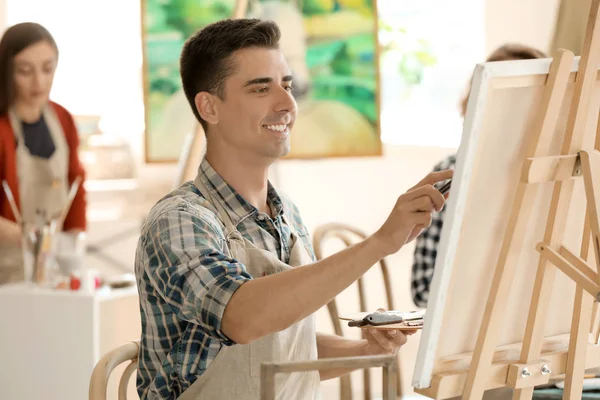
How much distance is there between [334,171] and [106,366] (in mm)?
2922

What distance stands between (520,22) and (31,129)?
253 centimetres

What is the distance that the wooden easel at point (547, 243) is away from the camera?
1.22m

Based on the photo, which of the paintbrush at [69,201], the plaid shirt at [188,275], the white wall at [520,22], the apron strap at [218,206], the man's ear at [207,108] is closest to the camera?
the plaid shirt at [188,275]

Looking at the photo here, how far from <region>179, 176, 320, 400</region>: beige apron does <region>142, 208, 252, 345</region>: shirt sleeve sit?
0.24 ft

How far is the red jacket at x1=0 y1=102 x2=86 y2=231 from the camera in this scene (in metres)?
3.03

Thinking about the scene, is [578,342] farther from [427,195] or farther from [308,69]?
[308,69]

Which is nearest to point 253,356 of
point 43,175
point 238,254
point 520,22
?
point 238,254

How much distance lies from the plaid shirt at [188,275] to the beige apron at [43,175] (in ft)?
5.27

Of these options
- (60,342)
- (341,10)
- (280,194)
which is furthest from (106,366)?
(341,10)

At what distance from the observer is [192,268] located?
4.39 ft

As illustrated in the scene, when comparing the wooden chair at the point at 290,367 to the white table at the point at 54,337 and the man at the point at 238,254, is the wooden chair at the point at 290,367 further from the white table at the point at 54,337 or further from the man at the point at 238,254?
the white table at the point at 54,337

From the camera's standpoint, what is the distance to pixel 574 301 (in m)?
1.34

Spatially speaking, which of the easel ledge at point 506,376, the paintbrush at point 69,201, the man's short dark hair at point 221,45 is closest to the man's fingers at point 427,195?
the easel ledge at point 506,376

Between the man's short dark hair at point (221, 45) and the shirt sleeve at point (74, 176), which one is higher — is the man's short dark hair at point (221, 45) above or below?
above
